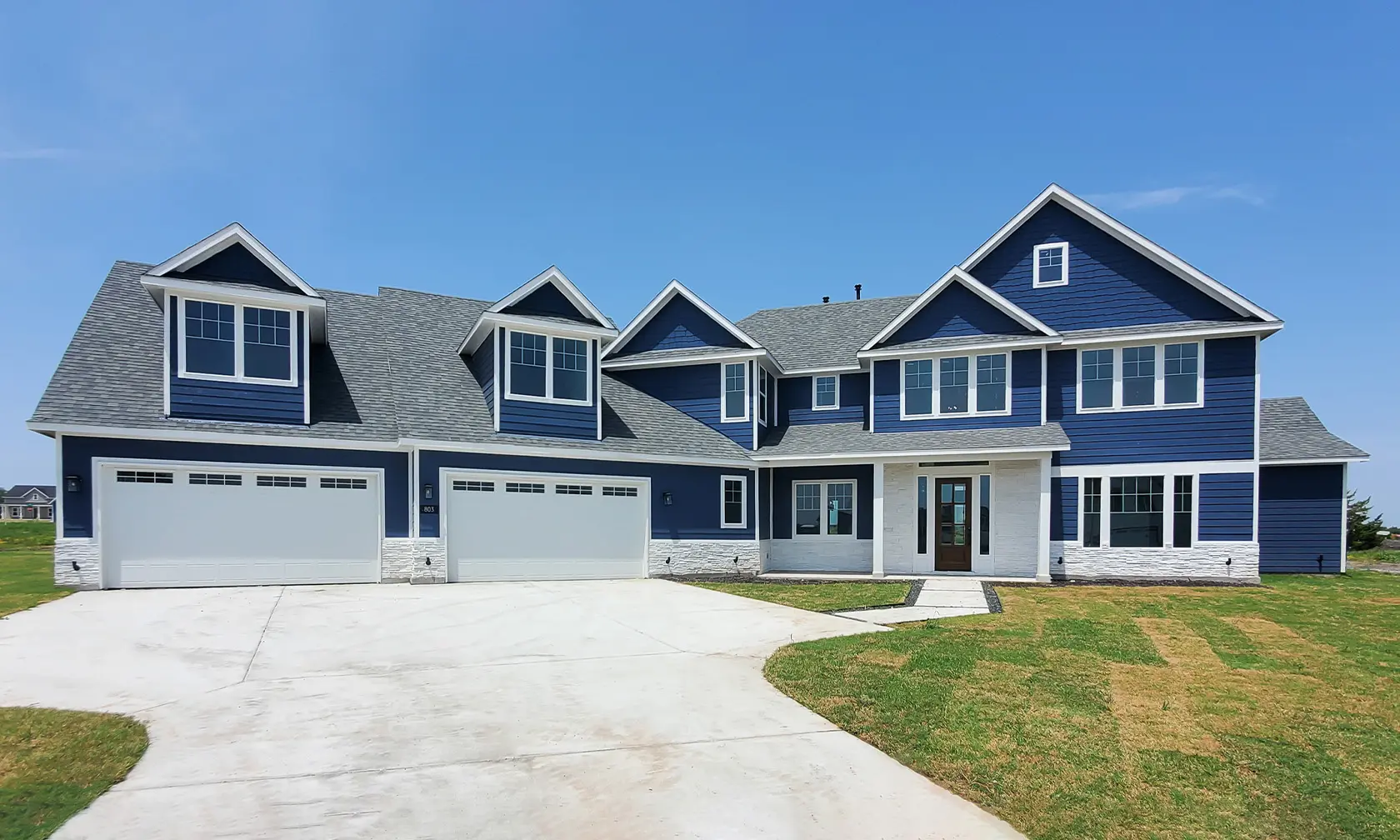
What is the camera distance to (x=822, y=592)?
54.5ft

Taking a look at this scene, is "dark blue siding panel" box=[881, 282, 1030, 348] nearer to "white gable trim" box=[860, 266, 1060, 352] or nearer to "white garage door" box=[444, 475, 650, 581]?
"white gable trim" box=[860, 266, 1060, 352]

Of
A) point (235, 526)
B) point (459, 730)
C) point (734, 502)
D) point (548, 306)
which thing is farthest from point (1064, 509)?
point (235, 526)

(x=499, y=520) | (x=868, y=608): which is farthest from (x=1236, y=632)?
(x=499, y=520)

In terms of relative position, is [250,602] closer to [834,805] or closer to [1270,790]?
[834,805]

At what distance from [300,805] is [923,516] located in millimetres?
18050

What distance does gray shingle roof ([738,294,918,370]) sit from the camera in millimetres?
23625

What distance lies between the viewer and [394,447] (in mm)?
17312

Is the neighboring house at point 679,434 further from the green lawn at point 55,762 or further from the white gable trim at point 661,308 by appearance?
the green lawn at point 55,762

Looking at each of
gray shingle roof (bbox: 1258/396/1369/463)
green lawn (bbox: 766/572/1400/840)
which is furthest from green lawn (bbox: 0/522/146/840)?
gray shingle roof (bbox: 1258/396/1369/463)

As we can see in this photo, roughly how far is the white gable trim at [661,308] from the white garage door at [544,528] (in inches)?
204

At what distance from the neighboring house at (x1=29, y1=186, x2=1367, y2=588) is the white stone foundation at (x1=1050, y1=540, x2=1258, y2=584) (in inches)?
2.3

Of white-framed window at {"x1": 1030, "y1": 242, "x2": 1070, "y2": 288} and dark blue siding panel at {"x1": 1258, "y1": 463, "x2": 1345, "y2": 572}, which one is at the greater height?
white-framed window at {"x1": 1030, "y1": 242, "x2": 1070, "y2": 288}

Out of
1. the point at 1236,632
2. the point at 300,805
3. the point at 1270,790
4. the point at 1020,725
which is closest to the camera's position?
the point at 300,805

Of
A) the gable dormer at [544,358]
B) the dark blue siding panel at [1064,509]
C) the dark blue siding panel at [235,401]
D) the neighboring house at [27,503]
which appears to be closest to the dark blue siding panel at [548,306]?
the gable dormer at [544,358]
